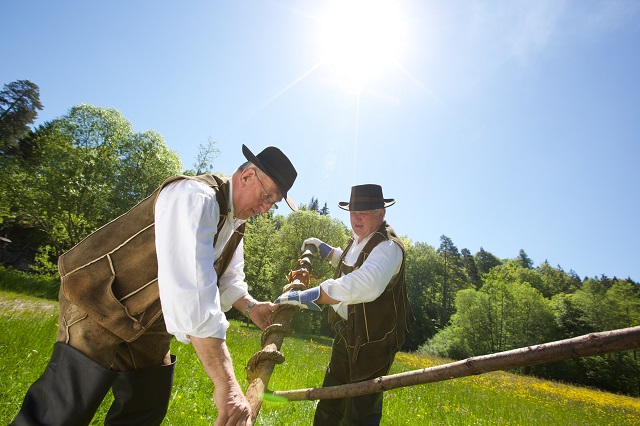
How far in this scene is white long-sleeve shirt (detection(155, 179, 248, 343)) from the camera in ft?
4.94

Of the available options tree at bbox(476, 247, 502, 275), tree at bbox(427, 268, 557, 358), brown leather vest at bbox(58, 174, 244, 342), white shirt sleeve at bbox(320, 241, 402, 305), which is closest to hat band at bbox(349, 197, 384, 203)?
white shirt sleeve at bbox(320, 241, 402, 305)

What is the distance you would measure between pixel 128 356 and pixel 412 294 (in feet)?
191

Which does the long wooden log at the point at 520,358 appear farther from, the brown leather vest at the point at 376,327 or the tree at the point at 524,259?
the tree at the point at 524,259

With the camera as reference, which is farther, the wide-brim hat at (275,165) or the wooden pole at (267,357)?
the wide-brim hat at (275,165)

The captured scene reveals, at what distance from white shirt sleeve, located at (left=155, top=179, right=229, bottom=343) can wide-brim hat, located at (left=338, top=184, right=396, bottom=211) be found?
214 cm

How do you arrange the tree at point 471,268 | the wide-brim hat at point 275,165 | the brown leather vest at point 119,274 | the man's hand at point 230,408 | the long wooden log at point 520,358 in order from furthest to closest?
1. the tree at point 471,268
2. the wide-brim hat at point 275,165
3. the brown leather vest at point 119,274
4. the man's hand at point 230,408
5. the long wooden log at point 520,358

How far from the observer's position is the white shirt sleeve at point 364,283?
2.93m

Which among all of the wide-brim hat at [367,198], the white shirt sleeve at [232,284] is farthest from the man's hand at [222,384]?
the wide-brim hat at [367,198]

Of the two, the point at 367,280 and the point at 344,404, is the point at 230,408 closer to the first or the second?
the point at 367,280

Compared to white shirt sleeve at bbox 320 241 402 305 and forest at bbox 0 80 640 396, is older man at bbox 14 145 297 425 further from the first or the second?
forest at bbox 0 80 640 396

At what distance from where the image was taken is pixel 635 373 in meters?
34.8

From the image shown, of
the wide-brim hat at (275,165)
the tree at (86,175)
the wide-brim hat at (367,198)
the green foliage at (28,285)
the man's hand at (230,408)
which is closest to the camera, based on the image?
the man's hand at (230,408)

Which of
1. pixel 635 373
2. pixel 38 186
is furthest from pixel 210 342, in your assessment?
pixel 635 373

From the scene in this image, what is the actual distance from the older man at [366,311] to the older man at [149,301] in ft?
3.71
